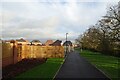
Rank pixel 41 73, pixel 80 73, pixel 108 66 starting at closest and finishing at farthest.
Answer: pixel 41 73, pixel 80 73, pixel 108 66

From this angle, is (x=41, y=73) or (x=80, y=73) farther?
(x=80, y=73)

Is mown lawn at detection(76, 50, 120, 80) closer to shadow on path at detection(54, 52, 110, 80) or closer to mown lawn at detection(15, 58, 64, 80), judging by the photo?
shadow on path at detection(54, 52, 110, 80)

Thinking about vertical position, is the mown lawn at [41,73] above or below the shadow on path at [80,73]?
above

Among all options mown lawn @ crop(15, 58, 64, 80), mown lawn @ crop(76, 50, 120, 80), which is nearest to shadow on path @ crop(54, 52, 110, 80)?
mown lawn @ crop(15, 58, 64, 80)

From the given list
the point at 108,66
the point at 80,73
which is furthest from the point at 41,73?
the point at 108,66

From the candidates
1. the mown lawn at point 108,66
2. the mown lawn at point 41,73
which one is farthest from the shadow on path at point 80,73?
the mown lawn at point 108,66

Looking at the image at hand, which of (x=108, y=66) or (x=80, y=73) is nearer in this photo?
(x=80, y=73)

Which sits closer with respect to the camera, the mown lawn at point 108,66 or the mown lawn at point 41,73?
the mown lawn at point 41,73

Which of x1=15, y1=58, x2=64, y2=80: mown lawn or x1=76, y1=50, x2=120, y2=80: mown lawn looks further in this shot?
x1=76, y1=50, x2=120, y2=80: mown lawn

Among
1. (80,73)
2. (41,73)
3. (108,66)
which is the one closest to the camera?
(41,73)

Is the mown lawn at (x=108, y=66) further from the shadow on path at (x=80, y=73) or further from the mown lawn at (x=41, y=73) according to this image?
the mown lawn at (x=41, y=73)

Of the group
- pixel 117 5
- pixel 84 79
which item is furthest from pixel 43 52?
pixel 84 79

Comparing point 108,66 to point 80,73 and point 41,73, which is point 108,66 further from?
point 41,73

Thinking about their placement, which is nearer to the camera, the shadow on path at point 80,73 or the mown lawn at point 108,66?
the shadow on path at point 80,73
